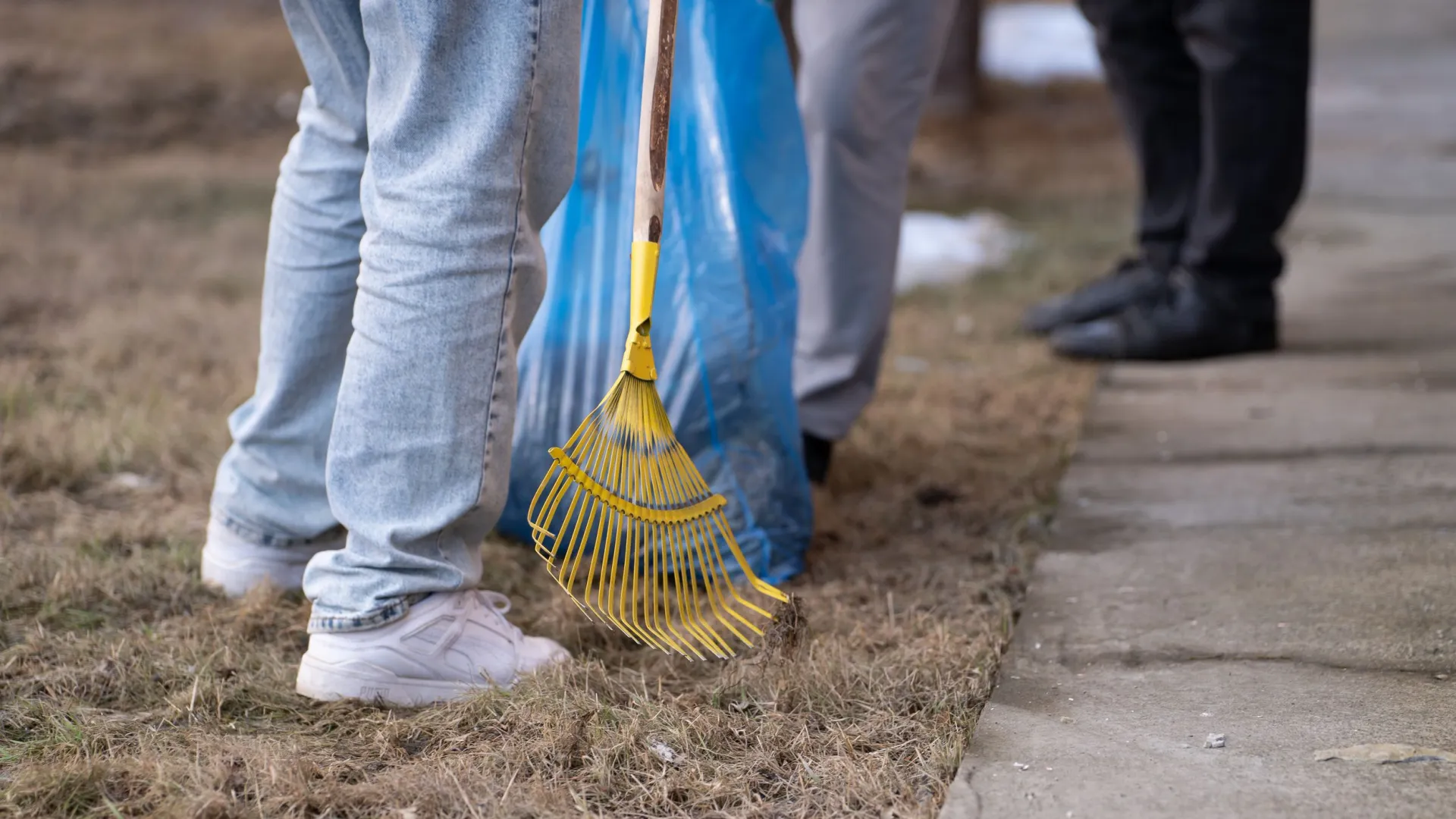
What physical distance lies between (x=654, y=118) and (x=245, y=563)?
74cm

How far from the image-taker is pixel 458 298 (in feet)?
4.15

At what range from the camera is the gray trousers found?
1819 millimetres

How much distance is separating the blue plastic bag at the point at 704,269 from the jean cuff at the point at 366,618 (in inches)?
16.0

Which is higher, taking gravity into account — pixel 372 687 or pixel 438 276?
pixel 438 276

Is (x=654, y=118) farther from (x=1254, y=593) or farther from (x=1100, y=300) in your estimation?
(x=1100, y=300)

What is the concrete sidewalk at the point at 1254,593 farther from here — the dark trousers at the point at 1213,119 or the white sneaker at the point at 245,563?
the white sneaker at the point at 245,563

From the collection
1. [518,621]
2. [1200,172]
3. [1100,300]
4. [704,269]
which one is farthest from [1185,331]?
[518,621]

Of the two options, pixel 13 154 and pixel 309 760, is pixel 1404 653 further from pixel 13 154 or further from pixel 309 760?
pixel 13 154

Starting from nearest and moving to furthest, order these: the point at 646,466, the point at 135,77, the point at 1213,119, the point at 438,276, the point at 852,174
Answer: the point at 438,276 → the point at 646,466 → the point at 852,174 → the point at 1213,119 → the point at 135,77

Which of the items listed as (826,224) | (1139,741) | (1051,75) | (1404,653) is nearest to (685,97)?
(826,224)

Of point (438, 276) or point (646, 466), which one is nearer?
point (438, 276)

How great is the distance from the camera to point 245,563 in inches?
62.7

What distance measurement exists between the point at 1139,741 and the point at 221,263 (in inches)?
112

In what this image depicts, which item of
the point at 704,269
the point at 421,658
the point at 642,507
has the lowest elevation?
the point at 421,658
